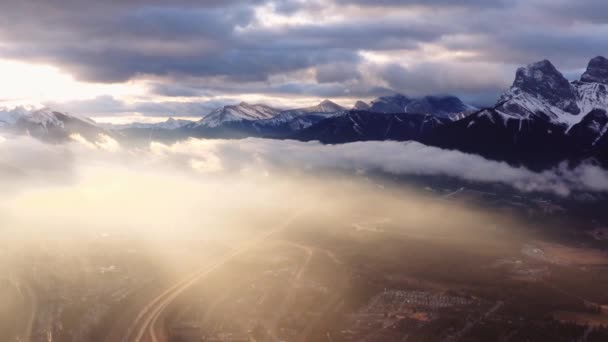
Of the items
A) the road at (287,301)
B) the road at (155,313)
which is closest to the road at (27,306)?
the road at (155,313)

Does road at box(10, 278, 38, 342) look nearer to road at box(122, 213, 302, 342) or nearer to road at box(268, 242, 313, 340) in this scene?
road at box(122, 213, 302, 342)

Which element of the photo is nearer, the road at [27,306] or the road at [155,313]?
the road at [27,306]

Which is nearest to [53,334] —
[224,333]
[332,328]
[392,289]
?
[224,333]

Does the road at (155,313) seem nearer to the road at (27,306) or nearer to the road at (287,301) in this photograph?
the road at (27,306)

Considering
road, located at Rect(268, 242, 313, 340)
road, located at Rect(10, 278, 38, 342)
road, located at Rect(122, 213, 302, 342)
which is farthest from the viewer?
road, located at Rect(268, 242, 313, 340)

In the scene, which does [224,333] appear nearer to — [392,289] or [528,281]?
[392,289]

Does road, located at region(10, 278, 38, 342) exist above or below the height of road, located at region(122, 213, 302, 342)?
above

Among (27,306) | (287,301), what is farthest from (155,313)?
(287,301)

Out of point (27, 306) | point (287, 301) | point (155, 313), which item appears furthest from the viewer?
point (287, 301)

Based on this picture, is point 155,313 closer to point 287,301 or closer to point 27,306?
point 27,306

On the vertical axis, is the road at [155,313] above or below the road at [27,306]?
below

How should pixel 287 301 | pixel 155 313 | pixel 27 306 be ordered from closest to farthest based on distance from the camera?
pixel 27 306 < pixel 155 313 < pixel 287 301

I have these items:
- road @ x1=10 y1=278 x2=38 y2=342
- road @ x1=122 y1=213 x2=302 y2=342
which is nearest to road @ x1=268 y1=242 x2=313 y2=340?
A: road @ x1=122 y1=213 x2=302 y2=342

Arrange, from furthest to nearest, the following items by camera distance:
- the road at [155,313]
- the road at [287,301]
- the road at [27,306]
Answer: the road at [287,301] < the road at [155,313] < the road at [27,306]
